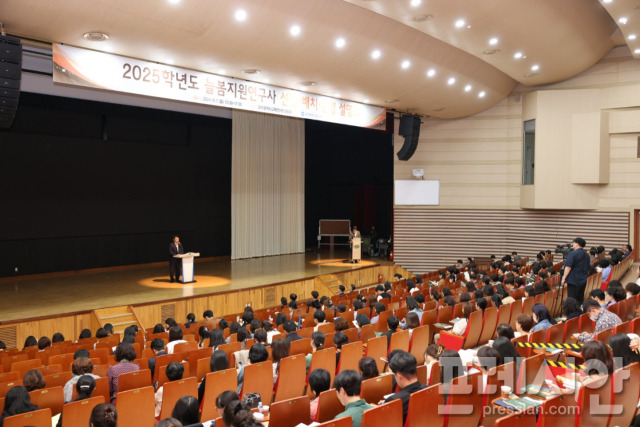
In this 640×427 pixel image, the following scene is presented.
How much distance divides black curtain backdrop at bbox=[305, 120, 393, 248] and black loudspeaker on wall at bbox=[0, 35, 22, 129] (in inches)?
659

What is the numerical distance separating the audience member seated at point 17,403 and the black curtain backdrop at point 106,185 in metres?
13.2

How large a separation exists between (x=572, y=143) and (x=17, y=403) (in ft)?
54.3

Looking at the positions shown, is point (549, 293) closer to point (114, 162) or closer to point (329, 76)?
point (329, 76)

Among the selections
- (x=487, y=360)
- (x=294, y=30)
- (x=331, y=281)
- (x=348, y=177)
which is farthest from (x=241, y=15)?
(x=348, y=177)

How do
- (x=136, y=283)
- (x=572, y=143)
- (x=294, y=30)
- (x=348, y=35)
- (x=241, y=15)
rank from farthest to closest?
1. (x=572, y=143)
2. (x=136, y=283)
3. (x=348, y=35)
4. (x=294, y=30)
5. (x=241, y=15)

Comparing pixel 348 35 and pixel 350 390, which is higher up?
pixel 348 35

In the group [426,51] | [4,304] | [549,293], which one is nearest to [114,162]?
[4,304]

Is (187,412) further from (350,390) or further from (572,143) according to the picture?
(572,143)

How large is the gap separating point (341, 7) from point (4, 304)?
934 centimetres

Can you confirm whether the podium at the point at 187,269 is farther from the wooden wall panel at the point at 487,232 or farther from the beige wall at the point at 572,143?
the beige wall at the point at 572,143

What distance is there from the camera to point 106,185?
710 inches

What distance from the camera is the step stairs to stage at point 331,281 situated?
56.0 ft

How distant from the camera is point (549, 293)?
9.39 metres

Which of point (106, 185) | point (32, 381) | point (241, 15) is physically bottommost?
point (32, 381)
